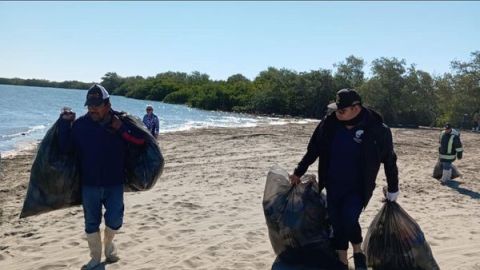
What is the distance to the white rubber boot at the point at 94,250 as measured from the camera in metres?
4.68

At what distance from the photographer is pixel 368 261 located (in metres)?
4.67

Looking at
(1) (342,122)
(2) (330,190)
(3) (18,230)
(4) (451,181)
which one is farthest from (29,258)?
(4) (451,181)

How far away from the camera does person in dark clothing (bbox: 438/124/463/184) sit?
10492 mm

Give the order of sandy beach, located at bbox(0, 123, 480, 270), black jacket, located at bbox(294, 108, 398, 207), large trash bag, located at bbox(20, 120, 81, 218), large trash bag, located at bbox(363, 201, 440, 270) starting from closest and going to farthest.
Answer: black jacket, located at bbox(294, 108, 398, 207) < large trash bag, located at bbox(363, 201, 440, 270) < large trash bag, located at bbox(20, 120, 81, 218) < sandy beach, located at bbox(0, 123, 480, 270)

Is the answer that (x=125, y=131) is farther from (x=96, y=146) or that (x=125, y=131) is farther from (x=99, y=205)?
(x=99, y=205)

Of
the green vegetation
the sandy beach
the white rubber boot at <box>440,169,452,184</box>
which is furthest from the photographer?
the green vegetation

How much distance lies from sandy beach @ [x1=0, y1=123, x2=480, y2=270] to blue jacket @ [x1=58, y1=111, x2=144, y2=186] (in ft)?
3.07

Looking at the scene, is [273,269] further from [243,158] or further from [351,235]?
[243,158]

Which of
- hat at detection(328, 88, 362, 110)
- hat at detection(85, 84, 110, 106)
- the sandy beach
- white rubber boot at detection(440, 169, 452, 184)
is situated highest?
hat at detection(328, 88, 362, 110)

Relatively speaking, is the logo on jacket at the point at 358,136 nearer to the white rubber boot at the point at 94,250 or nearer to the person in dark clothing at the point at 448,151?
the white rubber boot at the point at 94,250

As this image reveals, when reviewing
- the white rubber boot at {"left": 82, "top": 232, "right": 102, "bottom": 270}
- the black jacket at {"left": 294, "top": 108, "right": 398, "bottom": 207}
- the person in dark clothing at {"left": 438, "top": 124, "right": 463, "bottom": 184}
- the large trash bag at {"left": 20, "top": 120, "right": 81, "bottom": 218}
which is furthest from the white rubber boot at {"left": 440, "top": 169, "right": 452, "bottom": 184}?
the large trash bag at {"left": 20, "top": 120, "right": 81, "bottom": 218}

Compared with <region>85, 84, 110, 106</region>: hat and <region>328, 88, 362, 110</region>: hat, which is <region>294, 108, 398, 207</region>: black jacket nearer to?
<region>328, 88, 362, 110</region>: hat

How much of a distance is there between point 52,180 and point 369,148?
301cm

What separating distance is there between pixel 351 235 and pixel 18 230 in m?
4.29
